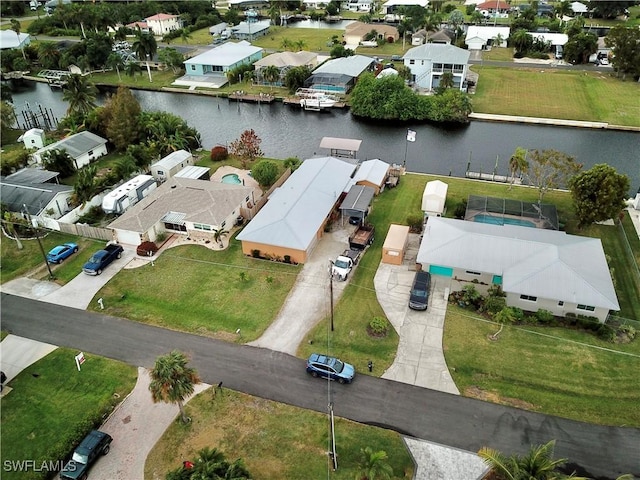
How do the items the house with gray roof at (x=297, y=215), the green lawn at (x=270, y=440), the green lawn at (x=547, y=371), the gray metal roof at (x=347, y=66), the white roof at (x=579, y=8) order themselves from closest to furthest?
the green lawn at (x=270, y=440) < the green lawn at (x=547, y=371) < the house with gray roof at (x=297, y=215) < the gray metal roof at (x=347, y=66) < the white roof at (x=579, y=8)

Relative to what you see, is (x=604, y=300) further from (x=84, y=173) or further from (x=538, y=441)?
(x=84, y=173)

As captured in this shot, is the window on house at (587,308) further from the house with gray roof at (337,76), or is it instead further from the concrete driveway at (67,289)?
the house with gray roof at (337,76)

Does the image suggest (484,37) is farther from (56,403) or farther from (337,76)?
(56,403)

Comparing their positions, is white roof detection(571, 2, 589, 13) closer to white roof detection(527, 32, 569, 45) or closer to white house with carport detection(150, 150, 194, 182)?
white roof detection(527, 32, 569, 45)

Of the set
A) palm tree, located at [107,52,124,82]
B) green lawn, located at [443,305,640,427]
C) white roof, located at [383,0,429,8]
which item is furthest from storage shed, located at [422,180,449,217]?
white roof, located at [383,0,429,8]

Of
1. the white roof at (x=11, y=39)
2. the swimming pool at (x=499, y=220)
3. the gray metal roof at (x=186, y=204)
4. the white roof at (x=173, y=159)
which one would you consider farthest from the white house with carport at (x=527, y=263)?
the white roof at (x=11, y=39)

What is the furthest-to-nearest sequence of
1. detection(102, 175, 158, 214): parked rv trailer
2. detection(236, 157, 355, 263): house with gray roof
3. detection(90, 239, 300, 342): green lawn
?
detection(102, 175, 158, 214): parked rv trailer → detection(236, 157, 355, 263): house with gray roof → detection(90, 239, 300, 342): green lawn
